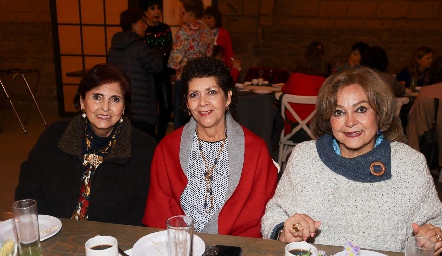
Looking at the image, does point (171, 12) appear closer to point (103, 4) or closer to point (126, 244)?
point (103, 4)

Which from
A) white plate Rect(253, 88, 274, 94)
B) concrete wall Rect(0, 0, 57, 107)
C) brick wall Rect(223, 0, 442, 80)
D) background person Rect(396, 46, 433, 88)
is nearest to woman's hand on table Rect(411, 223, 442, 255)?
white plate Rect(253, 88, 274, 94)

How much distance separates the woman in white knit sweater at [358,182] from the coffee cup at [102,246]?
0.61 metres

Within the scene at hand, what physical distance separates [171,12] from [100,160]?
453cm

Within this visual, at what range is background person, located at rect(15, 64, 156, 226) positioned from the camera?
204cm

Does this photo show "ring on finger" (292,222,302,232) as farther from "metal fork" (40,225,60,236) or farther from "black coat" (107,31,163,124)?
"black coat" (107,31,163,124)

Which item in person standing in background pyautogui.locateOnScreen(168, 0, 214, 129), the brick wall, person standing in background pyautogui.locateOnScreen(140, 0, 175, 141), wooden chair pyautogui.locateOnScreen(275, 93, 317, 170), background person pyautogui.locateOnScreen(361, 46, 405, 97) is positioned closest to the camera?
wooden chair pyautogui.locateOnScreen(275, 93, 317, 170)

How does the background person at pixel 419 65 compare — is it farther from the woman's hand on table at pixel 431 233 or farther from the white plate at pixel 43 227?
the white plate at pixel 43 227

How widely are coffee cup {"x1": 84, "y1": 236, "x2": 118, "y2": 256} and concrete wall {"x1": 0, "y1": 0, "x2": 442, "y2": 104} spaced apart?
5.76 m

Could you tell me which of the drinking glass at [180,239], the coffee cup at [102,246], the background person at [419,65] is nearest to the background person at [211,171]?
the coffee cup at [102,246]

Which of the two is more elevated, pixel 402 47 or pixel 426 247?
pixel 402 47

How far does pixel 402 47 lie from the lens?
6590 millimetres

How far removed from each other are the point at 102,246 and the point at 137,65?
9.49 ft

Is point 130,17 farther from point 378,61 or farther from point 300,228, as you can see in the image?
point 300,228

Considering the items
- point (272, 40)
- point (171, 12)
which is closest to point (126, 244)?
point (171, 12)
